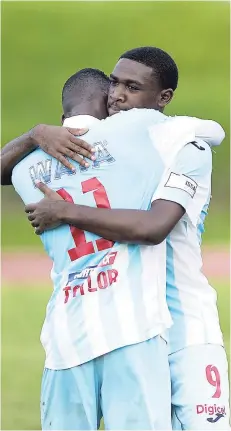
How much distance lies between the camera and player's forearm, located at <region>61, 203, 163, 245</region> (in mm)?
3137

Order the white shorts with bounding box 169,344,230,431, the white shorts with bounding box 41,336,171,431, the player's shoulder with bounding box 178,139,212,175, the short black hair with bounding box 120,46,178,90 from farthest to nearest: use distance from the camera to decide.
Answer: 1. the short black hair with bounding box 120,46,178,90
2. the white shorts with bounding box 169,344,230,431
3. the player's shoulder with bounding box 178,139,212,175
4. the white shorts with bounding box 41,336,171,431

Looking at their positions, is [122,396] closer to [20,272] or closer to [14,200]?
[20,272]

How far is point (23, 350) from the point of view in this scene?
27.7 feet

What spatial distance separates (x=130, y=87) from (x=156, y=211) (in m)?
0.57

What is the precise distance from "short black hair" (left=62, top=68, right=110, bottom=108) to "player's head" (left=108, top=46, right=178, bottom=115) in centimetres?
6

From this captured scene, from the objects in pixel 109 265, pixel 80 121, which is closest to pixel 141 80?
pixel 80 121

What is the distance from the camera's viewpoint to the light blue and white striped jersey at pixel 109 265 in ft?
10.4

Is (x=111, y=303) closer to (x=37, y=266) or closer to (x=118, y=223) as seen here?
(x=118, y=223)

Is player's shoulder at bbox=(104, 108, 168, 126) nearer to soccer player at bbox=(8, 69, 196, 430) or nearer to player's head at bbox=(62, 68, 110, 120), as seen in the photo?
soccer player at bbox=(8, 69, 196, 430)

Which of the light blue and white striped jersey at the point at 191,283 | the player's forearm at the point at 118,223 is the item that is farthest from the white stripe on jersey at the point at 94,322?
the light blue and white striped jersey at the point at 191,283

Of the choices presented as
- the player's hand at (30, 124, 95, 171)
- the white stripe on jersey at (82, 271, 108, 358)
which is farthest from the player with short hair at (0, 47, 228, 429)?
the white stripe on jersey at (82, 271, 108, 358)

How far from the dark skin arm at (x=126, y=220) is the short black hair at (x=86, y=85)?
48 centimetres

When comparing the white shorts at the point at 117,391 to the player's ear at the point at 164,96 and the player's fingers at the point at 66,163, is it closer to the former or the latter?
the player's fingers at the point at 66,163

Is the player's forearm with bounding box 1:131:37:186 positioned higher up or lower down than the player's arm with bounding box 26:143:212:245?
higher up
